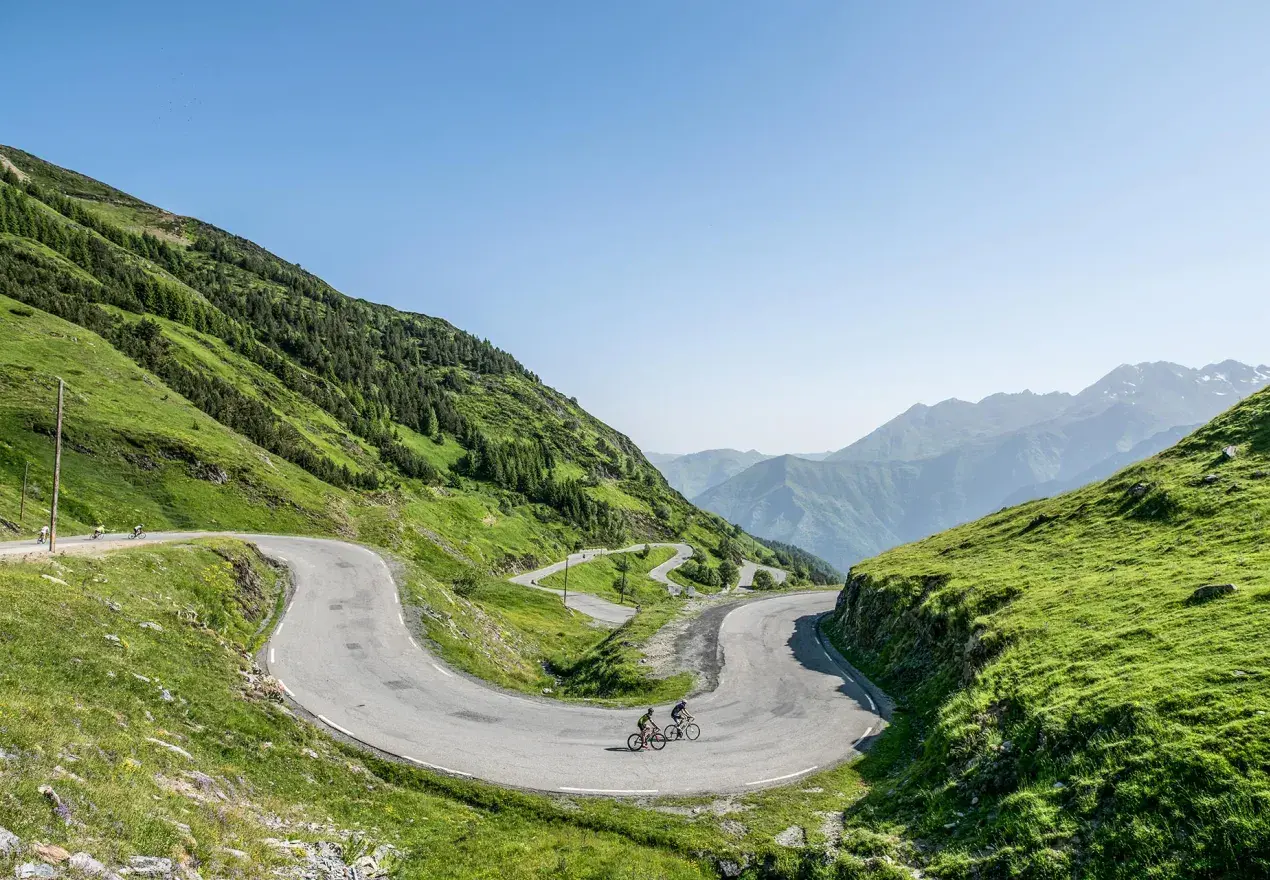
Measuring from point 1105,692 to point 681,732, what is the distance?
17539 mm

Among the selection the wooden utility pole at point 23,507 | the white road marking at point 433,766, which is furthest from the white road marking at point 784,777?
the wooden utility pole at point 23,507

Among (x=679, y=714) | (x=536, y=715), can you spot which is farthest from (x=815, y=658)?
(x=536, y=715)

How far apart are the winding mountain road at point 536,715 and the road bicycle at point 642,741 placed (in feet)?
1.21

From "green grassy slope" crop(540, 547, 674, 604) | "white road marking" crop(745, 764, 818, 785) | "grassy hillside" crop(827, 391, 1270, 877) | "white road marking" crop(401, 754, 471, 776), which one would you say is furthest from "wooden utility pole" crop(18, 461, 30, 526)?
"green grassy slope" crop(540, 547, 674, 604)

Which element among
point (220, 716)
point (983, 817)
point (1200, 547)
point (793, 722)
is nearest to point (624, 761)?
point (793, 722)

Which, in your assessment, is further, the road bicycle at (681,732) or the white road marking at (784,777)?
the road bicycle at (681,732)

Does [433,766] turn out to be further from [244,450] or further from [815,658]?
[244,450]

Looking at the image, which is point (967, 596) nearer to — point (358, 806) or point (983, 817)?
point (983, 817)

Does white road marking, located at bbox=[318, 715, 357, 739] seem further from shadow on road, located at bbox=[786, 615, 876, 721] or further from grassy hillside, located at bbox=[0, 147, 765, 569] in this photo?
grassy hillside, located at bbox=[0, 147, 765, 569]

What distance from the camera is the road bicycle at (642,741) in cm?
2702

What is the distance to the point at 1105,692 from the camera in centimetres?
1819

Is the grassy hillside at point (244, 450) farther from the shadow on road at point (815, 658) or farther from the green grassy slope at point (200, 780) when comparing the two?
the shadow on road at point (815, 658)

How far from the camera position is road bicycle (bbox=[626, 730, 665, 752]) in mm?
27016

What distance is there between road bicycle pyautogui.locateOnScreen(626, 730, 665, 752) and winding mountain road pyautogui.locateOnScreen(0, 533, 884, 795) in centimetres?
37
